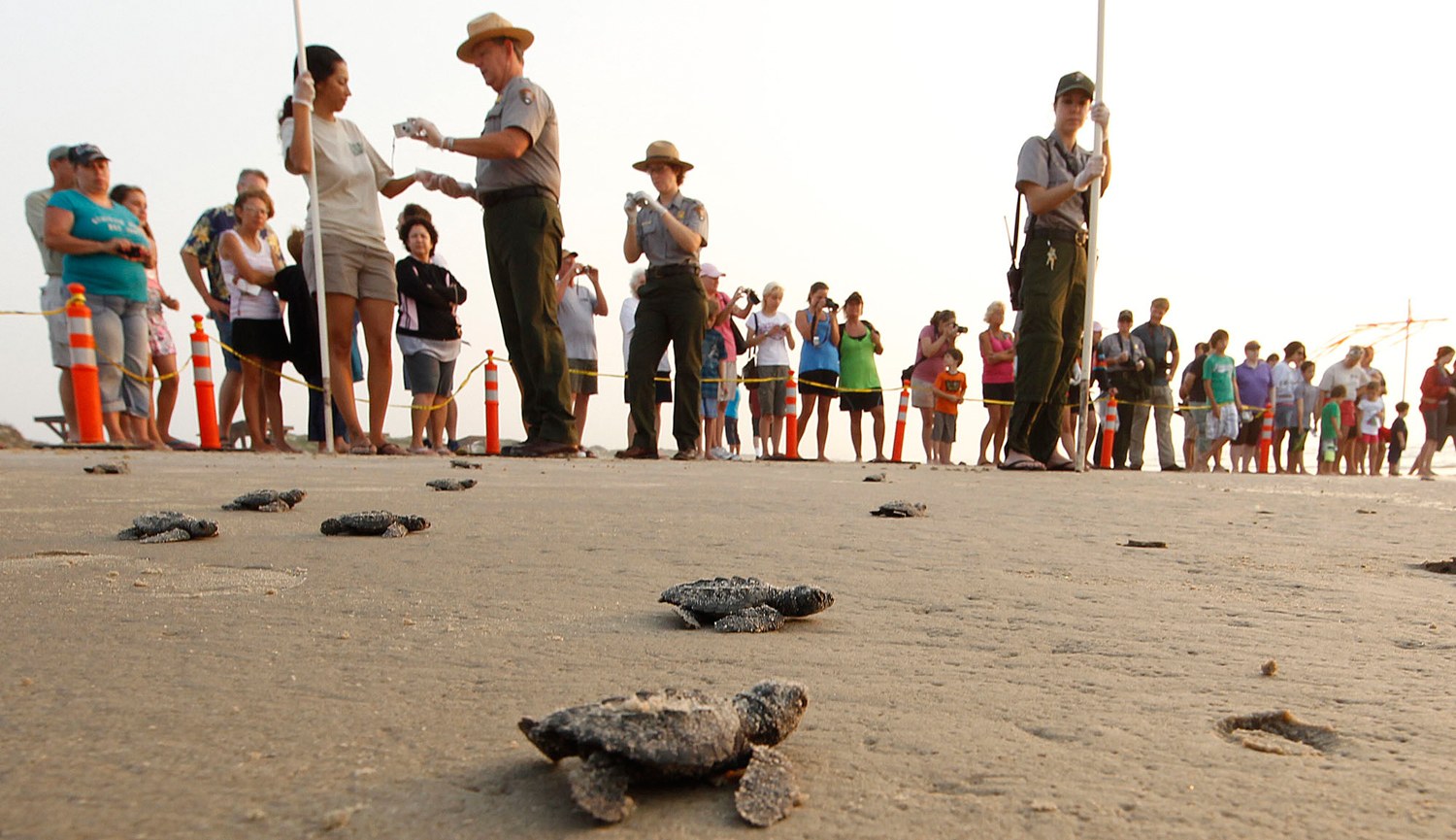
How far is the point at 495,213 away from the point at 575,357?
2918 millimetres

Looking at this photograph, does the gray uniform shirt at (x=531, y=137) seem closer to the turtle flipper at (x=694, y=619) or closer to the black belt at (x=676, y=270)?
the black belt at (x=676, y=270)

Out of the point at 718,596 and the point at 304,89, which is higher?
the point at 304,89

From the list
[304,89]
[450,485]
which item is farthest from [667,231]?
[450,485]

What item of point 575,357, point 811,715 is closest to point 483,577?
point 811,715

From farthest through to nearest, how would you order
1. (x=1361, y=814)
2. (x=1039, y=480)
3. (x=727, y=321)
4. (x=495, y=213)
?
(x=727, y=321) < (x=495, y=213) < (x=1039, y=480) < (x=1361, y=814)

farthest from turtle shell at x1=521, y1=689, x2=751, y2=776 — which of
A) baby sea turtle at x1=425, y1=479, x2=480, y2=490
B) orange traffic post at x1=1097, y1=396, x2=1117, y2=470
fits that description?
orange traffic post at x1=1097, y1=396, x2=1117, y2=470

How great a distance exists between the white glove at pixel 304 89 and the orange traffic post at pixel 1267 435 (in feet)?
A: 33.0

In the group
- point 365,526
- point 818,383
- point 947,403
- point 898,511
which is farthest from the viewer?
point 947,403

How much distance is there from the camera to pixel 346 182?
5430 mm

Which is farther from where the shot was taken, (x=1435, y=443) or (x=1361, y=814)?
(x=1435, y=443)

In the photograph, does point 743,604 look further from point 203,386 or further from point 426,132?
point 203,386

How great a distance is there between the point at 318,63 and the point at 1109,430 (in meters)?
7.40

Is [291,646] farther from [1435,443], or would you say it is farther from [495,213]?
[1435,443]

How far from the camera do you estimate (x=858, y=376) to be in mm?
8969
